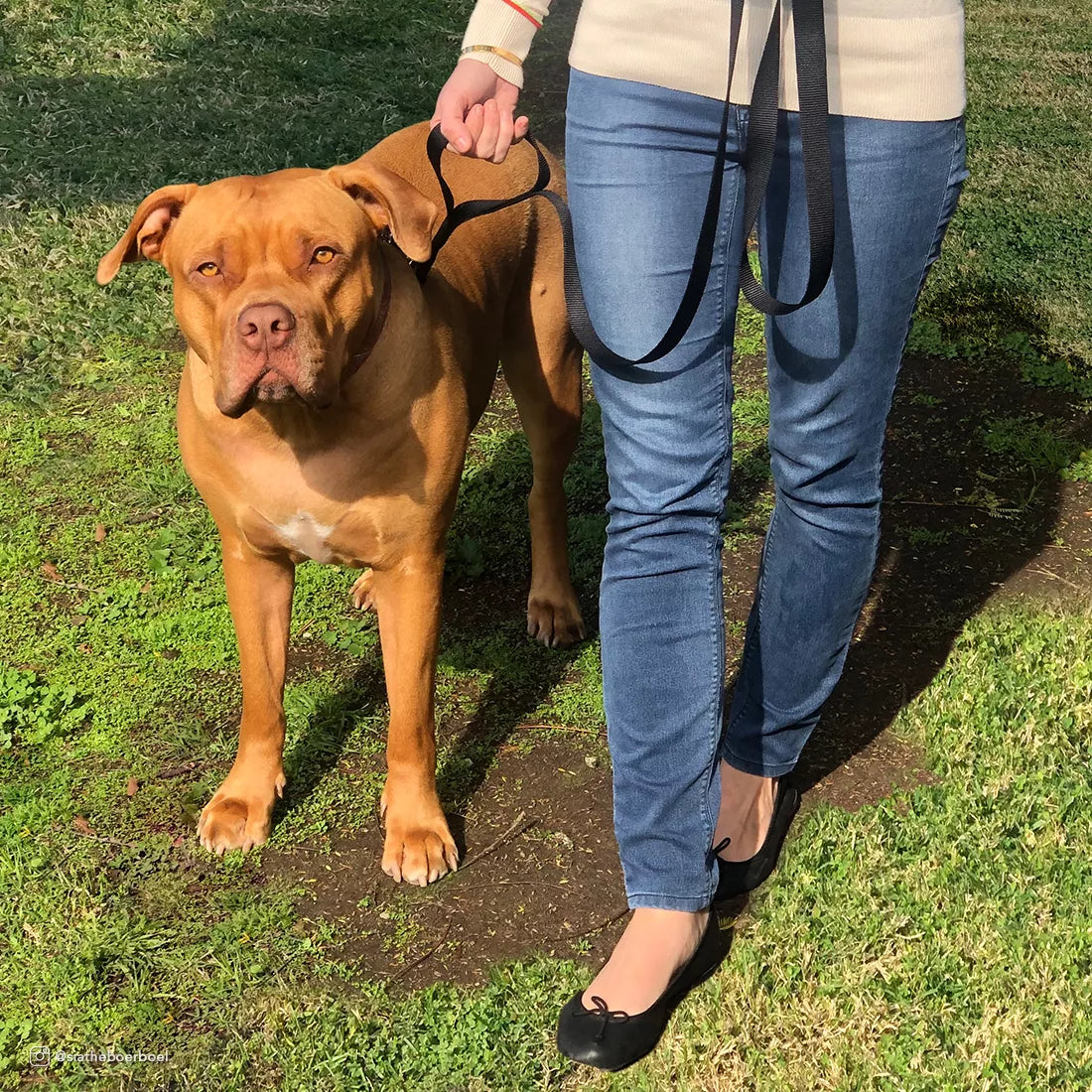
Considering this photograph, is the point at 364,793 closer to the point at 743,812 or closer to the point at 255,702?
the point at 255,702

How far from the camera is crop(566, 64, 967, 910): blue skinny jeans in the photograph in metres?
2.27

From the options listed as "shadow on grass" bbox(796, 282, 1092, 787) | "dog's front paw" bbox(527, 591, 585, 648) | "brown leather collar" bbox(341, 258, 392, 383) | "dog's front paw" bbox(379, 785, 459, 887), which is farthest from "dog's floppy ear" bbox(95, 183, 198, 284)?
"shadow on grass" bbox(796, 282, 1092, 787)

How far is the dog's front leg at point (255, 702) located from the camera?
10.3ft

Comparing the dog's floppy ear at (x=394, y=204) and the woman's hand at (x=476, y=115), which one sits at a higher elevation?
the woman's hand at (x=476, y=115)

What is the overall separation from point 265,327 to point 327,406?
0.22 meters

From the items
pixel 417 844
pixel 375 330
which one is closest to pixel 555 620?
pixel 417 844

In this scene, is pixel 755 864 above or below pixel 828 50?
below

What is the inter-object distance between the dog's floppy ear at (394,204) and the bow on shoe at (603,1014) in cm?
157

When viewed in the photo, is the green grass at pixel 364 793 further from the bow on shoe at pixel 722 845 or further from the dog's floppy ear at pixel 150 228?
the dog's floppy ear at pixel 150 228

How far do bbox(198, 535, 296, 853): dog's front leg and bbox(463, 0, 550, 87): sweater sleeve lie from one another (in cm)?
126

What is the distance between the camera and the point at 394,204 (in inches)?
111

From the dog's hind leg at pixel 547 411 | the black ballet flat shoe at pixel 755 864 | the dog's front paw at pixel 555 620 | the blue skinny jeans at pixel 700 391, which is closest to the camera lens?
the blue skinny jeans at pixel 700 391

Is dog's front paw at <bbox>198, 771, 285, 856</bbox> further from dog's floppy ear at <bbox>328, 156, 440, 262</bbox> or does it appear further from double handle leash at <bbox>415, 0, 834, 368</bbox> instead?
double handle leash at <bbox>415, 0, 834, 368</bbox>

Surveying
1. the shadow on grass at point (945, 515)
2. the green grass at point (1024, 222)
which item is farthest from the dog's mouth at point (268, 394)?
the green grass at point (1024, 222)
